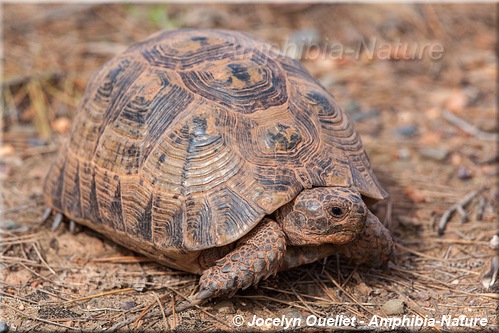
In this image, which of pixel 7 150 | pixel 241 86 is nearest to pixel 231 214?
pixel 241 86

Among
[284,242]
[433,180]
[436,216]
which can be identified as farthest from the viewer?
[433,180]

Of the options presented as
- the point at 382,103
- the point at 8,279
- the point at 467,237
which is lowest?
the point at 8,279

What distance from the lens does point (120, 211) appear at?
12.4ft

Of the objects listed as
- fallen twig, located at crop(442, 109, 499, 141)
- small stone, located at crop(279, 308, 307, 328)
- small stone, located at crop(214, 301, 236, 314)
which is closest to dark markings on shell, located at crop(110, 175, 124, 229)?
small stone, located at crop(214, 301, 236, 314)

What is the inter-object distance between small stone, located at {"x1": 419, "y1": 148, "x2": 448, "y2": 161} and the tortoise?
197 cm

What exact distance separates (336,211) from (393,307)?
2.48 ft

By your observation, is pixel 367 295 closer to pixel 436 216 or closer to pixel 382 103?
pixel 436 216

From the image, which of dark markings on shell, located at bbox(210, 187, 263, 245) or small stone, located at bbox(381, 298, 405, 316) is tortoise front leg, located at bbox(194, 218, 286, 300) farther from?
small stone, located at bbox(381, 298, 405, 316)

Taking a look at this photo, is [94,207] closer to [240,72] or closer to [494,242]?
[240,72]

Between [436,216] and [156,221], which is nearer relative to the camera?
[156,221]

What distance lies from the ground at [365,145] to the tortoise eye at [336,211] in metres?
0.64

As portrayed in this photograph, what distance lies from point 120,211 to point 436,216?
2.58 m

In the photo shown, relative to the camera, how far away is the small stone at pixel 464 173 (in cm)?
532

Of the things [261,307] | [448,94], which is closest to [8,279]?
[261,307]
